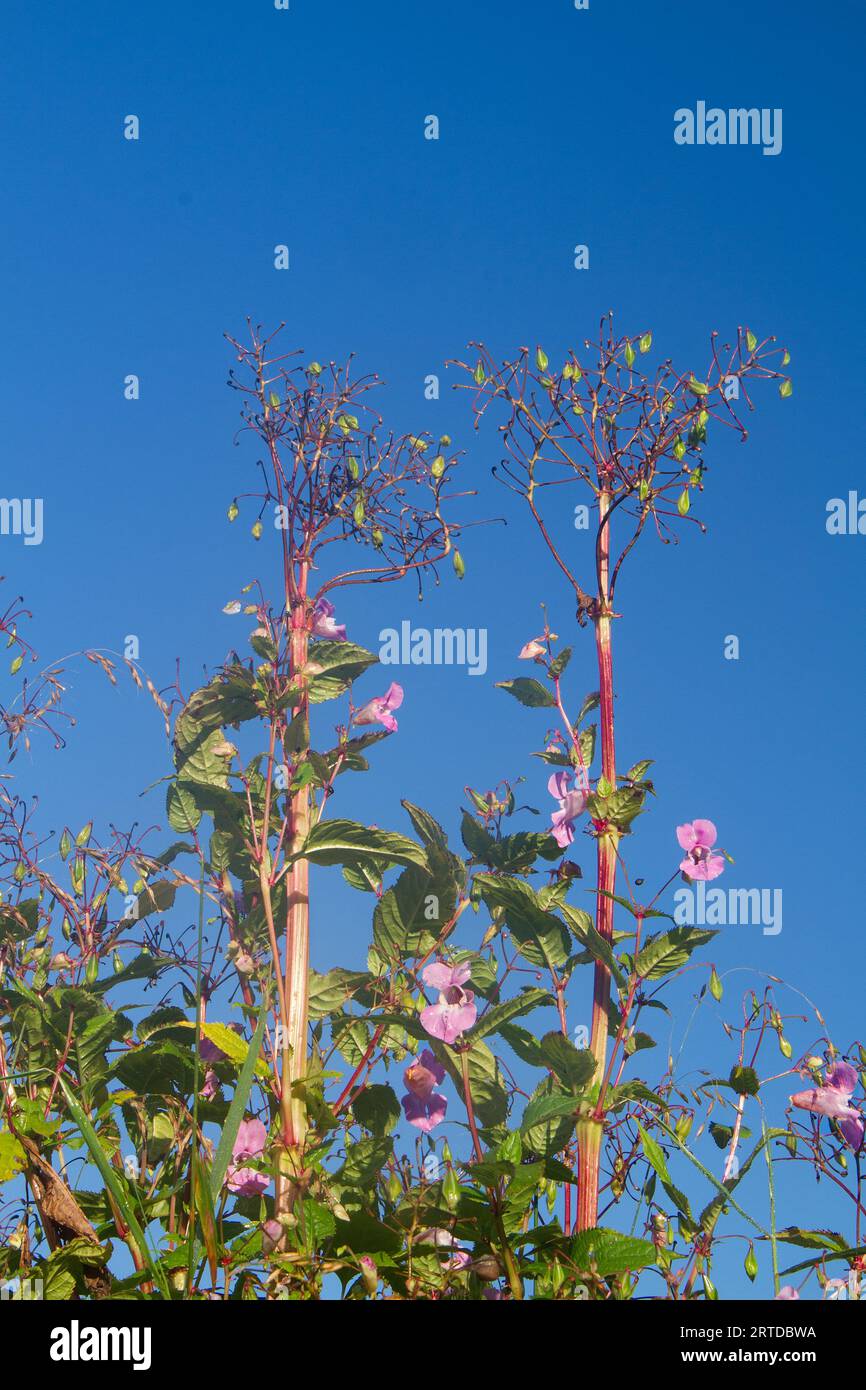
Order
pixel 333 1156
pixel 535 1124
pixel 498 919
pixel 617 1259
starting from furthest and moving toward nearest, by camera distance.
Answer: pixel 498 919 < pixel 333 1156 < pixel 535 1124 < pixel 617 1259

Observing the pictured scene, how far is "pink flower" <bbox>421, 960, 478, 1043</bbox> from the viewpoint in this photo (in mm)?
2332

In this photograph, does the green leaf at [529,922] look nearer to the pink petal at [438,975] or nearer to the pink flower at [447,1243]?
the pink petal at [438,975]

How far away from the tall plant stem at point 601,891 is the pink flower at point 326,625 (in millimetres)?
593

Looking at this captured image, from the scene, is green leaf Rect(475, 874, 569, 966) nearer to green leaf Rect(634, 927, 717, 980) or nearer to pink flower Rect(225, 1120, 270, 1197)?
green leaf Rect(634, 927, 717, 980)

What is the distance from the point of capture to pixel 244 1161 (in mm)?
2352

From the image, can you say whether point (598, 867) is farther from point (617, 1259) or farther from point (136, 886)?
point (136, 886)

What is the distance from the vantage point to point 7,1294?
6.99 feet

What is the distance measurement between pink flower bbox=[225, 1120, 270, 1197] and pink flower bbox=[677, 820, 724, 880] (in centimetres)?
99

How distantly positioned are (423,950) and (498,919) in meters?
0.17

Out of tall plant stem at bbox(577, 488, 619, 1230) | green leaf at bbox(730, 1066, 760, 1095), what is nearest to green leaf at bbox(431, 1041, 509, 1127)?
tall plant stem at bbox(577, 488, 619, 1230)

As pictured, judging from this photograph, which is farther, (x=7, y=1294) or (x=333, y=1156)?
(x=333, y=1156)

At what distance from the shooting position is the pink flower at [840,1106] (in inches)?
97.2
